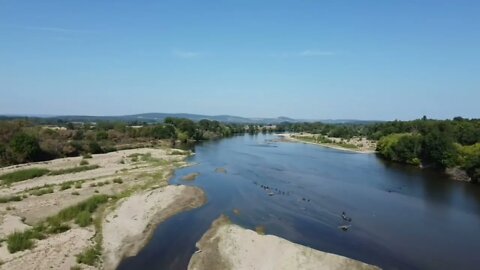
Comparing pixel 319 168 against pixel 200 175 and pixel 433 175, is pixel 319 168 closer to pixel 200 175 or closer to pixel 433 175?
pixel 433 175

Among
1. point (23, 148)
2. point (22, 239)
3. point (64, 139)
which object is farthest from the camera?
point (64, 139)

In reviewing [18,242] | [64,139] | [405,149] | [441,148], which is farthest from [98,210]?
[405,149]

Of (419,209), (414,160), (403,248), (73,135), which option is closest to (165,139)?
(73,135)

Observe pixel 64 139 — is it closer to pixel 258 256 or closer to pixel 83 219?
pixel 83 219

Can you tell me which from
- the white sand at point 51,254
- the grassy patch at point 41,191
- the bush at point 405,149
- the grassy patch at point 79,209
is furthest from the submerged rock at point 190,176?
the bush at point 405,149

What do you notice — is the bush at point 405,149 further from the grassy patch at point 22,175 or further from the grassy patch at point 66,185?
the grassy patch at point 22,175

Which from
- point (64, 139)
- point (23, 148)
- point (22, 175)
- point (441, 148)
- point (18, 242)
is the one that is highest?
point (441, 148)
